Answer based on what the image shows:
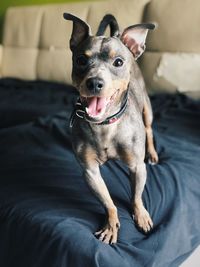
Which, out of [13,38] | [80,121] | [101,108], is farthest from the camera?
[13,38]

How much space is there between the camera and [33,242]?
3.91ft

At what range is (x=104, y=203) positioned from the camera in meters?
1.21

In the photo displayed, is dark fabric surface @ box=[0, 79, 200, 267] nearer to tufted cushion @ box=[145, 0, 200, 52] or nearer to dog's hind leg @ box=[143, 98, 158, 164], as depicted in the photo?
dog's hind leg @ box=[143, 98, 158, 164]

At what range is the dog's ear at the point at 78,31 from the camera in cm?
118

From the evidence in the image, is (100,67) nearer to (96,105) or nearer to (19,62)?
(96,105)

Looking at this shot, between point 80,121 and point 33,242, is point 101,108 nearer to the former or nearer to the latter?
point 80,121

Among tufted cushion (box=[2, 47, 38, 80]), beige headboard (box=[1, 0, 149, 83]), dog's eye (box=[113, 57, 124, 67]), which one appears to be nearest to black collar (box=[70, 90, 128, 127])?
dog's eye (box=[113, 57, 124, 67])

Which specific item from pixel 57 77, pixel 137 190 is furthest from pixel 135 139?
pixel 57 77

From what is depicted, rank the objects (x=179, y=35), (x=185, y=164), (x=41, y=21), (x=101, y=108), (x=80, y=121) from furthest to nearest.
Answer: (x=41, y=21) → (x=179, y=35) → (x=185, y=164) → (x=80, y=121) → (x=101, y=108)

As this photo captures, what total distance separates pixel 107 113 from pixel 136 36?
29 centimetres

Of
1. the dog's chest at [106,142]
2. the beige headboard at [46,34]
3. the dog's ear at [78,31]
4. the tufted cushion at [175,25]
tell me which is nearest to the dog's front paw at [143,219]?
the dog's chest at [106,142]

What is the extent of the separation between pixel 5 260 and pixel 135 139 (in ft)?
2.01

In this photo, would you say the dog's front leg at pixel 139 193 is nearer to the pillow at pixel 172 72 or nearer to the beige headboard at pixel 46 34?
the pillow at pixel 172 72

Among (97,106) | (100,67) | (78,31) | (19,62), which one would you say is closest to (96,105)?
(97,106)
